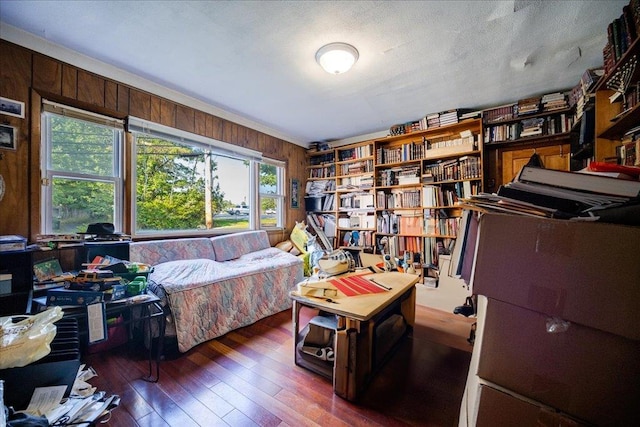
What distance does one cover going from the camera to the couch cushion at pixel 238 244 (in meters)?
2.95

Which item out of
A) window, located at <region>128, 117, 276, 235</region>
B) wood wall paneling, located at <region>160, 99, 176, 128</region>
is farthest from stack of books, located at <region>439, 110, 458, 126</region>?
wood wall paneling, located at <region>160, 99, 176, 128</region>

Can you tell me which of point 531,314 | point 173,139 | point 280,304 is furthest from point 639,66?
point 173,139

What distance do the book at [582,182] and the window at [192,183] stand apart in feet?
10.0

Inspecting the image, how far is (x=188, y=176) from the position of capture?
9.59 ft

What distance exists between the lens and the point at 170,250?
2.50 m

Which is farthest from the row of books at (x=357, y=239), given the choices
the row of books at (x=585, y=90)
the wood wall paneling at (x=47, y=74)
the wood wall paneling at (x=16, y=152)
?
the wood wall paneling at (x=47, y=74)

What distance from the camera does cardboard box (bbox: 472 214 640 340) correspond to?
19.2 inches

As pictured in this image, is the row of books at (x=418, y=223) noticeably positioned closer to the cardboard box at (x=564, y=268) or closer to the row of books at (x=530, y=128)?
the row of books at (x=530, y=128)

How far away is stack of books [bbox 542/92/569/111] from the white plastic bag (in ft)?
14.1

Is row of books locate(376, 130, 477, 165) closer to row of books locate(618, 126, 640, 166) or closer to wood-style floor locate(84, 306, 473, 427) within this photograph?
row of books locate(618, 126, 640, 166)

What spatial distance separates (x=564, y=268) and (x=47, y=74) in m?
3.31

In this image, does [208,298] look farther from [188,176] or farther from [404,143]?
[404,143]

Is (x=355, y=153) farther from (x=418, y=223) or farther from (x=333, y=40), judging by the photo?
(x=333, y=40)

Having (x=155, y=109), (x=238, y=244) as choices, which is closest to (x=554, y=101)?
(x=238, y=244)
